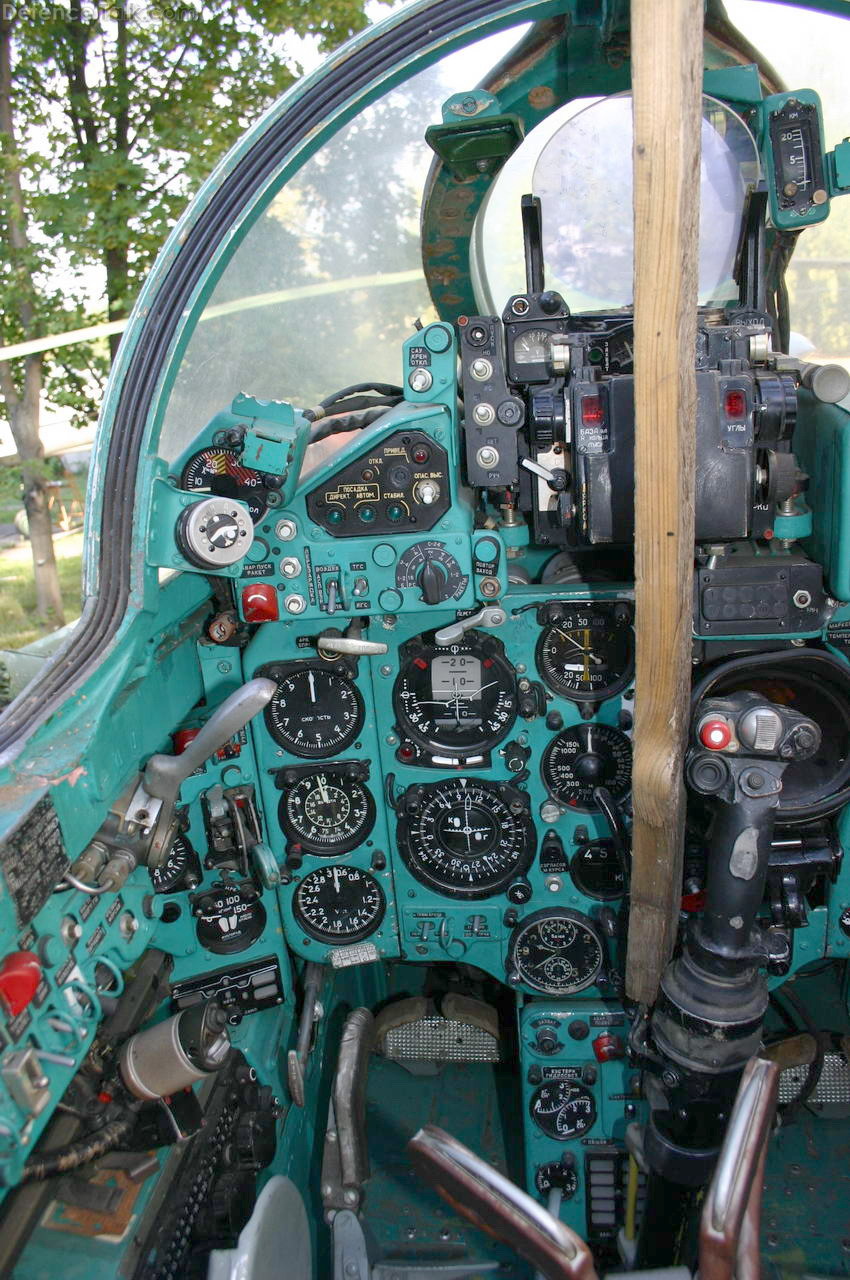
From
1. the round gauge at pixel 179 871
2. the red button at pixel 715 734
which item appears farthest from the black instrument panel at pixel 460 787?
the red button at pixel 715 734

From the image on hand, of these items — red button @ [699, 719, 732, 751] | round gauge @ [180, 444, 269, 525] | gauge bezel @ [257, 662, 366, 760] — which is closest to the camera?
red button @ [699, 719, 732, 751]

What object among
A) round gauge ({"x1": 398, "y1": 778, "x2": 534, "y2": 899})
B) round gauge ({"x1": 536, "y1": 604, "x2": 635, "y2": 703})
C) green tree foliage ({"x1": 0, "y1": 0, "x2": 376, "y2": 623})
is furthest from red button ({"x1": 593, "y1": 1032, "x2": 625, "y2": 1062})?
green tree foliage ({"x1": 0, "y1": 0, "x2": 376, "y2": 623})

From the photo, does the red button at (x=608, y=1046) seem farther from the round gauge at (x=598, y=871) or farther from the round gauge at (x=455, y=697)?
the round gauge at (x=455, y=697)

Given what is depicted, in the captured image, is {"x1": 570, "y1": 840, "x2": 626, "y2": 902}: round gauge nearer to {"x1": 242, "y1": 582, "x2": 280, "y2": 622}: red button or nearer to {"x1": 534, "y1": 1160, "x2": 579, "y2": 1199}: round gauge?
{"x1": 534, "y1": 1160, "x2": 579, "y2": 1199}: round gauge

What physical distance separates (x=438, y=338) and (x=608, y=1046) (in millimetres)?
2591

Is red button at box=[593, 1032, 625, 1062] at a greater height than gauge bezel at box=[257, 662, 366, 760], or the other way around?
gauge bezel at box=[257, 662, 366, 760]

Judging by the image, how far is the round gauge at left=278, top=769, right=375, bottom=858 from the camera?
11.5 ft

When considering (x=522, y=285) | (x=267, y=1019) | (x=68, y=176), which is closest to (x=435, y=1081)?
(x=267, y=1019)

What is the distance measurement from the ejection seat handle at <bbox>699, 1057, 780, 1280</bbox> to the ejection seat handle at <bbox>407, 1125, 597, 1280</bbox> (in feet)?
0.70

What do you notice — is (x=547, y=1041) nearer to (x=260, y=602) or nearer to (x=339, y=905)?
(x=339, y=905)

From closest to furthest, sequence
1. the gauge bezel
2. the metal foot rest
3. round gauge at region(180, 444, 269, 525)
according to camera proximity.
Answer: round gauge at region(180, 444, 269, 525) < the gauge bezel < the metal foot rest

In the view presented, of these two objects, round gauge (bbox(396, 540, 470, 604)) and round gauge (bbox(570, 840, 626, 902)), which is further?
round gauge (bbox(570, 840, 626, 902))

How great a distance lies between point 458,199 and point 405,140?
58cm

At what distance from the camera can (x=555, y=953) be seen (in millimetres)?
3592
